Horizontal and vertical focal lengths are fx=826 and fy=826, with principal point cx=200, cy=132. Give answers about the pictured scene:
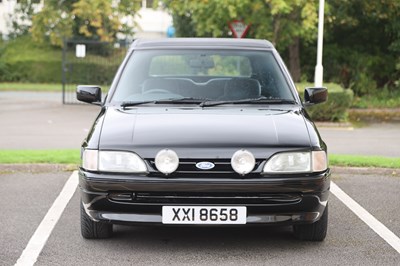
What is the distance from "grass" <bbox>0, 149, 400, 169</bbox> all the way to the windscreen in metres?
3.38

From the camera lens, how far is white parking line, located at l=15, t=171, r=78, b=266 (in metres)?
5.84

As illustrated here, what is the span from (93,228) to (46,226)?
781 mm

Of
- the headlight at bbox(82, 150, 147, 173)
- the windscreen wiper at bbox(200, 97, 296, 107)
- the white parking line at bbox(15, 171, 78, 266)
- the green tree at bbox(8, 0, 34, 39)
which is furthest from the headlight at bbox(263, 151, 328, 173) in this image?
the green tree at bbox(8, 0, 34, 39)

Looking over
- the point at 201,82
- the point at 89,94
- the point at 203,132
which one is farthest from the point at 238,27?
the point at 203,132

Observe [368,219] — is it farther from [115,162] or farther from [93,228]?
[115,162]

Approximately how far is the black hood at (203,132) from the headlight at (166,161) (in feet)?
0.13

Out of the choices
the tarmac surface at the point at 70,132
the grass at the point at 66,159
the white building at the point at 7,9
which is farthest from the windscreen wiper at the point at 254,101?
the white building at the point at 7,9

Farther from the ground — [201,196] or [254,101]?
[254,101]

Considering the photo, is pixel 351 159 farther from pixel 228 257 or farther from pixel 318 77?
pixel 318 77

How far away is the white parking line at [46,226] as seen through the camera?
19.2ft

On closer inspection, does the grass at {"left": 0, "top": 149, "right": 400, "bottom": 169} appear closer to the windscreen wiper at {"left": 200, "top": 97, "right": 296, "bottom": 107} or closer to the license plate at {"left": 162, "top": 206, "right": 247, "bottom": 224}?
the windscreen wiper at {"left": 200, "top": 97, "right": 296, "bottom": 107}

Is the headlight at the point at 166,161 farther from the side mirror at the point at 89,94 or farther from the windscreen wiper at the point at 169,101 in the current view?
the side mirror at the point at 89,94

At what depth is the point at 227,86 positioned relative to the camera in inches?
280

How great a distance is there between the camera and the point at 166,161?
5707mm
